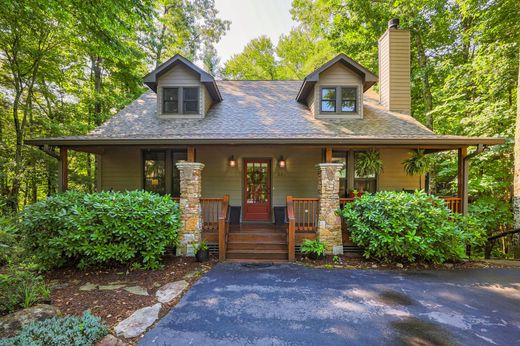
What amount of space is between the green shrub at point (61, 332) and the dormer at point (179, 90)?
5.96 metres

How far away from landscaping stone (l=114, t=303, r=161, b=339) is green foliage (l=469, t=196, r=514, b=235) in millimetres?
9513

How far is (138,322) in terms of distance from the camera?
2893 mm

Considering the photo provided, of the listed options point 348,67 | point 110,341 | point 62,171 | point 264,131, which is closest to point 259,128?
point 264,131

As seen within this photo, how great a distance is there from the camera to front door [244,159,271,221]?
750 centimetres

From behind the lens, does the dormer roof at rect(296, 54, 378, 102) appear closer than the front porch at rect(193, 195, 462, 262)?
No

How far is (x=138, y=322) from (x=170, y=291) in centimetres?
87

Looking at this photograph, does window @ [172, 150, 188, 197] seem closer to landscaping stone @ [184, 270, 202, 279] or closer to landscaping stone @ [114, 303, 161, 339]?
landscaping stone @ [184, 270, 202, 279]

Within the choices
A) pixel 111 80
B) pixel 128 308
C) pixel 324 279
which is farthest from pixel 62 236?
pixel 111 80

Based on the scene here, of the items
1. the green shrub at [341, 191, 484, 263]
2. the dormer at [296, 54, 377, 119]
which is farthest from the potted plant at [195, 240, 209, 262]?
the dormer at [296, 54, 377, 119]

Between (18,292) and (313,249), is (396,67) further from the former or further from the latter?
(18,292)

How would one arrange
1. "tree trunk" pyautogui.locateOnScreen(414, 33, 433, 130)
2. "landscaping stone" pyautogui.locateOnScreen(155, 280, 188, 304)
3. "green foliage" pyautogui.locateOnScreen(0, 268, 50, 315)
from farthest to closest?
"tree trunk" pyautogui.locateOnScreen(414, 33, 433, 130), "landscaping stone" pyautogui.locateOnScreen(155, 280, 188, 304), "green foliage" pyautogui.locateOnScreen(0, 268, 50, 315)

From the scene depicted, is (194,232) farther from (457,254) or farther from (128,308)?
(457,254)

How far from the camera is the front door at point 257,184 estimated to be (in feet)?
24.6

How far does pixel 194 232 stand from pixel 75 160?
12.5 metres
